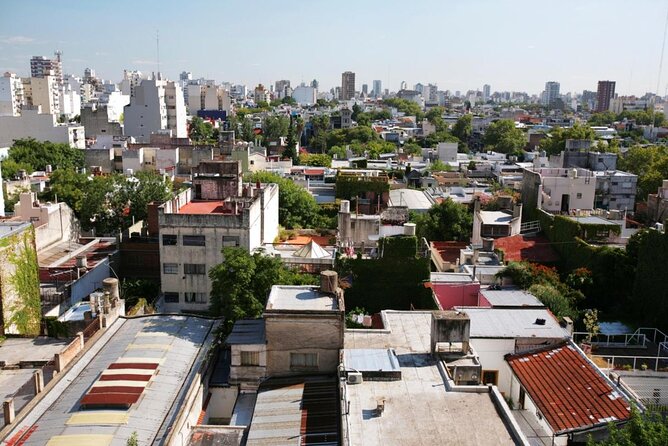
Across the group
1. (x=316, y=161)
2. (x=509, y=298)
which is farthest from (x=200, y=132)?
(x=509, y=298)

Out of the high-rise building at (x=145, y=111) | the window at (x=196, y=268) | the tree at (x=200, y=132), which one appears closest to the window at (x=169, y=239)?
the window at (x=196, y=268)

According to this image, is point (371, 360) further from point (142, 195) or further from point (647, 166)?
point (647, 166)

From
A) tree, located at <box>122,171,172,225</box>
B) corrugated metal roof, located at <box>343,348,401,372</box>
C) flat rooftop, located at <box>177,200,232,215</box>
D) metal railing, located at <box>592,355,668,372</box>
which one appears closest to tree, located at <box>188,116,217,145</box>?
tree, located at <box>122,171,172,225</box>

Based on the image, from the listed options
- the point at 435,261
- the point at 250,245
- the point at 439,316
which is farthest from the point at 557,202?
the point at 439,316

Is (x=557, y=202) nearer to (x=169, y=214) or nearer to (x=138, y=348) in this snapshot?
(x=169, y=214)

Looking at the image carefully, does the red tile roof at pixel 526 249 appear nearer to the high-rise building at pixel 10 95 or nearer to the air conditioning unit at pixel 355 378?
the air conditioning unit at pixel 355 378

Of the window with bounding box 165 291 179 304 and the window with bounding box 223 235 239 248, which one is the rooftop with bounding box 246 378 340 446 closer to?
the window with bounding box 223 235 239 248
